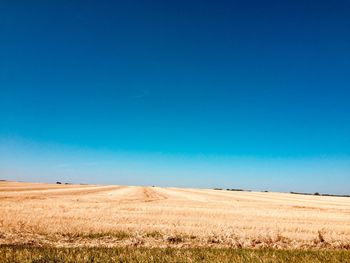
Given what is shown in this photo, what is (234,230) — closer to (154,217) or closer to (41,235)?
(154,217)

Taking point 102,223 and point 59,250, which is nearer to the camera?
point 59,250

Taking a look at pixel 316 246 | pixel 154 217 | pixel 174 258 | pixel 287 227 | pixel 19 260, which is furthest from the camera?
pixel 154 217

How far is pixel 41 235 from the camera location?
1814cm

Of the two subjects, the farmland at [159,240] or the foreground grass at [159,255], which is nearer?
the foreground grass at [159,255]

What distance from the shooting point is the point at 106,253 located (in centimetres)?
1320

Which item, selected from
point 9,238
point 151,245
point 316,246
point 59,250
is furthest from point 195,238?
point 9,238

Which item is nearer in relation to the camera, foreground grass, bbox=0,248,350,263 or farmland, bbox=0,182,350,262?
foreground grass, bbox=0,248,350,263

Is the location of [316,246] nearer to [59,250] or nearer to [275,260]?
[275,260]

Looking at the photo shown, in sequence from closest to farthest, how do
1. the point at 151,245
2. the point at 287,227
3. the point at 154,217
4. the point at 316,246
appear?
the point at 151,245
the point at 316,246
the point at 287,227
the point at 154,217

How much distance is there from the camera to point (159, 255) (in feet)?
43.6

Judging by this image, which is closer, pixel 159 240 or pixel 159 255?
pixel 159 255

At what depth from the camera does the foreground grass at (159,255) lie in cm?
1223

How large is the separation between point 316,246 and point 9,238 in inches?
604

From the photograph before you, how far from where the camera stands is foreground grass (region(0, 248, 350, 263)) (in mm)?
12234
